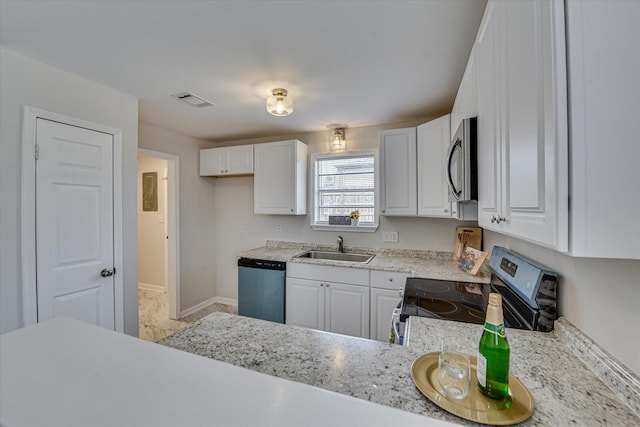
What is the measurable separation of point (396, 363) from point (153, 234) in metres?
4.65

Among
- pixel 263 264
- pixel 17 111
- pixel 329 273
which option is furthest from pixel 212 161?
pixel 329 273

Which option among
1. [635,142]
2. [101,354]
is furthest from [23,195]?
[635,142]

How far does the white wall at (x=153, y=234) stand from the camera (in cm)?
430

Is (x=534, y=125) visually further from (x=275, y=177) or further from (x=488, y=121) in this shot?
(x=275, y=177)

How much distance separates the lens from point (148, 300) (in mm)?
4121

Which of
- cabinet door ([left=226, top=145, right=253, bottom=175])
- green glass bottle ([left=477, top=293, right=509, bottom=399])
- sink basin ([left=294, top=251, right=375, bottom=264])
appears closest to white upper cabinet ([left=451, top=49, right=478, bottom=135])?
green glass bottle ([left=477, top=293, right=509, bottom=399])

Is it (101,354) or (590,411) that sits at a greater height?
(101,354)

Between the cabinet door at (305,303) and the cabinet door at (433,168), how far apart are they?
1.30m

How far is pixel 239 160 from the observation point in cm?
345

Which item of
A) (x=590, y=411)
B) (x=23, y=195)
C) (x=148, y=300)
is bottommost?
(x=148, y=300)

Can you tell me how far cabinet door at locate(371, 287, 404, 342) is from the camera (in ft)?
7.89

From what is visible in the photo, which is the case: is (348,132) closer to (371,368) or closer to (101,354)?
(371,368)

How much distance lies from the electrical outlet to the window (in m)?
0.16

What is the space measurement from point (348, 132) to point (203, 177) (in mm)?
2135
